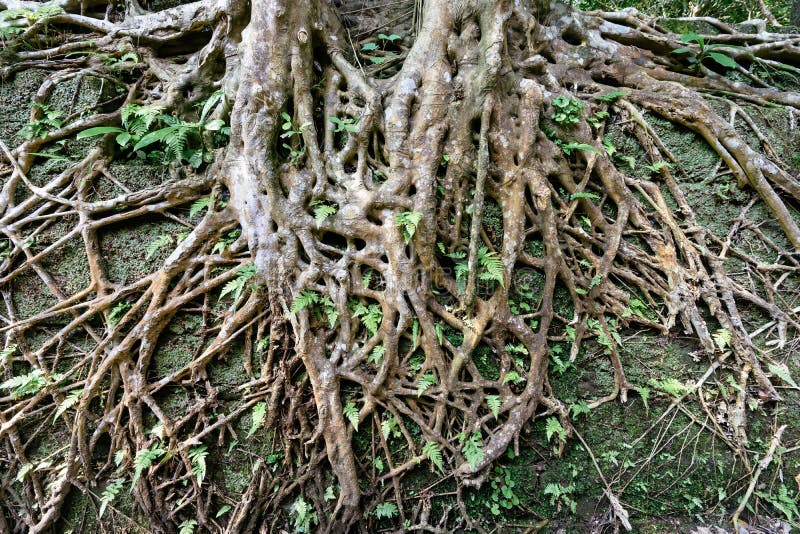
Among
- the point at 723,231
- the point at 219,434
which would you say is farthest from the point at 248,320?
the point at 723,231

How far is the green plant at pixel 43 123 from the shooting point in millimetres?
4238

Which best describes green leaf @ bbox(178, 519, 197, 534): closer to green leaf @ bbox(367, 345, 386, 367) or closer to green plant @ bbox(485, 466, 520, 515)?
green leaf @ bbox(367, 345, 386, 367)

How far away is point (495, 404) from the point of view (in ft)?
12.2

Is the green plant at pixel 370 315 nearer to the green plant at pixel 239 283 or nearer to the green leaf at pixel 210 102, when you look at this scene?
the green plant at pixel 239 283

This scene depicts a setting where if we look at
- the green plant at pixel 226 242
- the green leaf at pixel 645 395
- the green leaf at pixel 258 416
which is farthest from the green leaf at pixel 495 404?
the green plant at pixel 226 242

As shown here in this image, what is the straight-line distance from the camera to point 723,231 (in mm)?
4484

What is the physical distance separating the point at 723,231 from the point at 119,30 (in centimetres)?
768

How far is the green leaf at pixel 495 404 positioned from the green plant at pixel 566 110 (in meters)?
3.19

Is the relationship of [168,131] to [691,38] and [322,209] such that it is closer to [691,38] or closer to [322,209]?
[322,209]

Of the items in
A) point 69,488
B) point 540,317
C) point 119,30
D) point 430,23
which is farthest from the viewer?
point 119,30

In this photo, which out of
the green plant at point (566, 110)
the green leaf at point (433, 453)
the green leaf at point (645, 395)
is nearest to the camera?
the green leaf at point (433, 453)

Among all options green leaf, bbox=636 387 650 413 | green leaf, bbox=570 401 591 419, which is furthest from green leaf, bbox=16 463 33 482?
green leaf, bbox=636 387 650 413

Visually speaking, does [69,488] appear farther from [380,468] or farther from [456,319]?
[456,319]

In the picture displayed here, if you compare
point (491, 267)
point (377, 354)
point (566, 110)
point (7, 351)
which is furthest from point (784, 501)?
point (7, 351)
